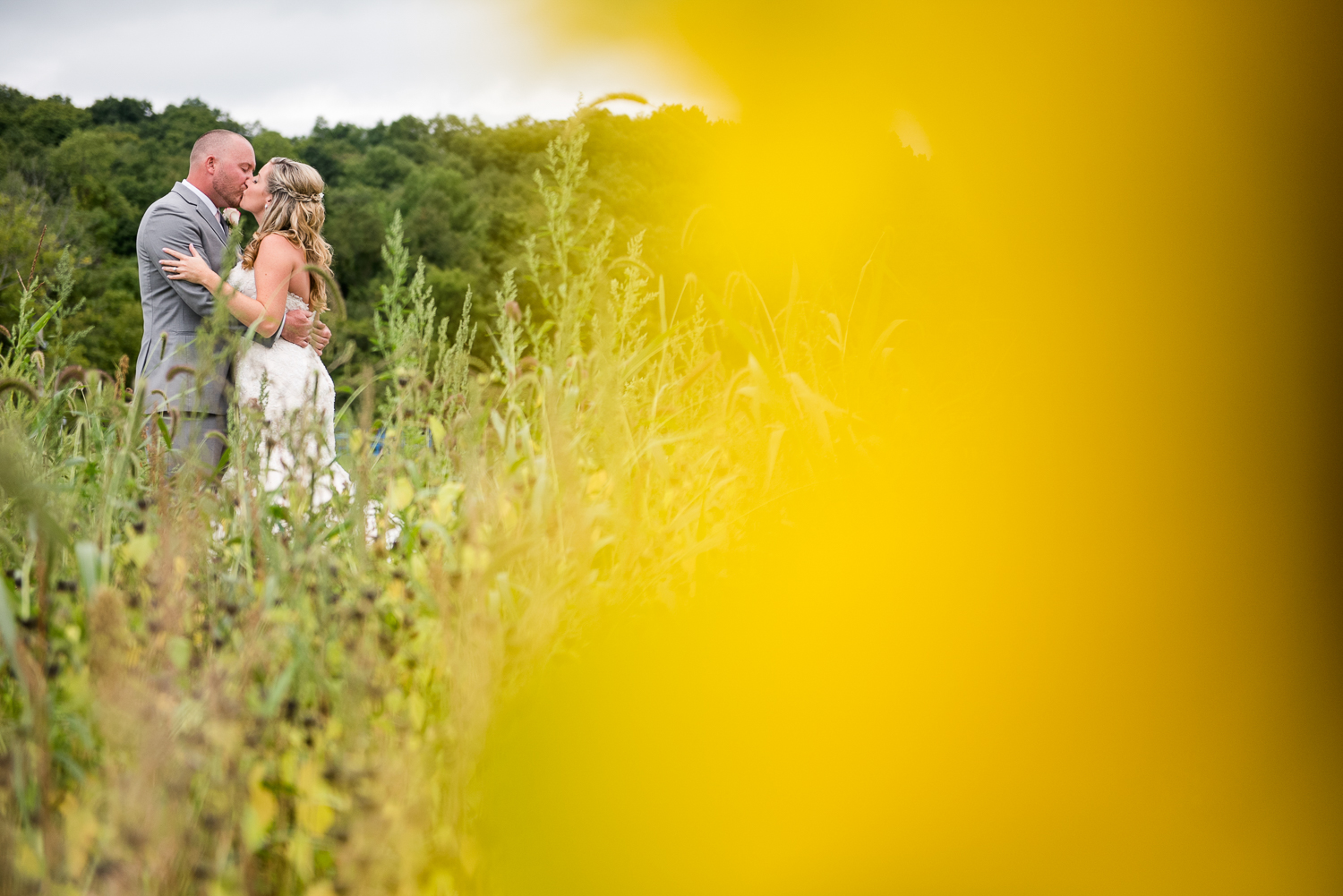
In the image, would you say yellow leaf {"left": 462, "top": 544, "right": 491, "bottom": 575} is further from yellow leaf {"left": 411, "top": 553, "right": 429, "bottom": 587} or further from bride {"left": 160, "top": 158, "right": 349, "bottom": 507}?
bride {"left": 160, "top": 158, "right": 349, "bottom": 507}

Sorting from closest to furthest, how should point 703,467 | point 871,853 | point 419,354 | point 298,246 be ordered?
point 871,853
point 703,467
point 419,354
point 298,246

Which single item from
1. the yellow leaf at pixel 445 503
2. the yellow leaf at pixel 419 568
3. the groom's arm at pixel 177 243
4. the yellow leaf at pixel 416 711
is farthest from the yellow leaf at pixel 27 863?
the groom's arm at pixel 177 243

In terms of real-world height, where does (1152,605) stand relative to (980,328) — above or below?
below

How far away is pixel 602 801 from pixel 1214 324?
808 mm

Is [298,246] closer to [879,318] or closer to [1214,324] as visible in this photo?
[879,318]

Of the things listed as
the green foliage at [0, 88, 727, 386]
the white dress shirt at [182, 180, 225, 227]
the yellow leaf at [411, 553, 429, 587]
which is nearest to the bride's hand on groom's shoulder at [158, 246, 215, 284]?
the white dress shirt at [182, 180, 225, 227]

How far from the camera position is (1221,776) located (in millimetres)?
961

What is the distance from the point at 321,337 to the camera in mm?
4406

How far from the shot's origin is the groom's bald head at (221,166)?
4.37 meters

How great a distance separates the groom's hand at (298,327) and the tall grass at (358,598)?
207 centimetres

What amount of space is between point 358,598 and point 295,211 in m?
3.29

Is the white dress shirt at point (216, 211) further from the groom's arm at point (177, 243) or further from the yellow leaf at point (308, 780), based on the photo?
the yellow leaf at point (308, 780)

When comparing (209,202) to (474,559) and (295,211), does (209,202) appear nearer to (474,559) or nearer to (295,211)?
(295,211)

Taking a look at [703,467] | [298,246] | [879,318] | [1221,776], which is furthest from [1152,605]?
[298,246]
